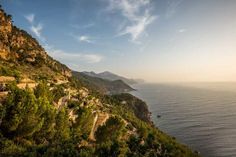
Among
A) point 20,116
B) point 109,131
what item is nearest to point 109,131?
point 109,131

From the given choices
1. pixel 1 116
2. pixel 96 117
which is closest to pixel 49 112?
pixel 1 116

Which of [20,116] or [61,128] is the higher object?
[20,116]

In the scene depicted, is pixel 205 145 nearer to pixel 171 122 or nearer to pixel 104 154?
pixel 171 122

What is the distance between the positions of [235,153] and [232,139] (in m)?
18.8

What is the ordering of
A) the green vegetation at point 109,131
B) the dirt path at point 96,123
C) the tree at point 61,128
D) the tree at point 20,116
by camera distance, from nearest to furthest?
1. the tree at point 20,116
2. the tree at point 61,128
3. the green vegetation at point 109,131
4. the dirt path at point 96,123

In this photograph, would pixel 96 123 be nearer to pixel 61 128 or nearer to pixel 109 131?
pixel 109 131

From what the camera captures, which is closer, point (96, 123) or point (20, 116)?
point (20, 116)

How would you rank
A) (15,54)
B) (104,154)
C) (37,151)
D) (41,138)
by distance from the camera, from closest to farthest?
1. (37,151)
2. (104,154)
3. (41,138)
4. (15,54)

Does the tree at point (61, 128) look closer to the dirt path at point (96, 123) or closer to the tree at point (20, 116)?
the tree at point (20, 116)

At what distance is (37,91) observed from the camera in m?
41.0

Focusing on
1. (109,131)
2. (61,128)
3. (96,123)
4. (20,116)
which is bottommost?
(109,131)

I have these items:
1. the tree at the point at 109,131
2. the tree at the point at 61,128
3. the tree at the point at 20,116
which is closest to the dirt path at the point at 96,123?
the tree at the point at 109,131

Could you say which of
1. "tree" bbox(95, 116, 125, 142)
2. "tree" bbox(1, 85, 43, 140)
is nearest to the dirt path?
"tree" bbox(95, 116, 125, 142)

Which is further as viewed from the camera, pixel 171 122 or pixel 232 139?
pixel 171 122
